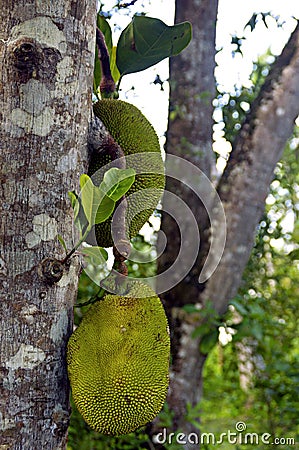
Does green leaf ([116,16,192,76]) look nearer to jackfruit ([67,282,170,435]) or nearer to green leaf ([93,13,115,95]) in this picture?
green leaf ([93,13,115,95])

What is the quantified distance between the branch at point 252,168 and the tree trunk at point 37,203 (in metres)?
0.89

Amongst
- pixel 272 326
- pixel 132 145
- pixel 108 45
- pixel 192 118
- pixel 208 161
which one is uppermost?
pixel 108 45

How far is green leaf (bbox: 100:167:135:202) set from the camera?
0.50m

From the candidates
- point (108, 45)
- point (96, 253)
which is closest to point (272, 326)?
point (108, 45)

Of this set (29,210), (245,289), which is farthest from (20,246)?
(245,289)

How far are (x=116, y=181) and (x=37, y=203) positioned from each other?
7 centimetres

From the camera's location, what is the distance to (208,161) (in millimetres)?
1480

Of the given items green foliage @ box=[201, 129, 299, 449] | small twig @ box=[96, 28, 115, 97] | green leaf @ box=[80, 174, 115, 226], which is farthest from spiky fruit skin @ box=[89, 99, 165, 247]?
green foliage @ box=[201, 129, 299, 449]

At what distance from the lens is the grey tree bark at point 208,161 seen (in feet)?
4.52

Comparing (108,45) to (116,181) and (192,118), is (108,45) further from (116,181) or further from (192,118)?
(192,118)

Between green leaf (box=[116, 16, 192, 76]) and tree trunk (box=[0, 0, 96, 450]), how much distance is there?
0.32ft

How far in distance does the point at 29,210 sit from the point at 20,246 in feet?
0.11

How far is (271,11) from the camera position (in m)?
1.41

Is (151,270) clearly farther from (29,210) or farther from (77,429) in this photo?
(29,210)
